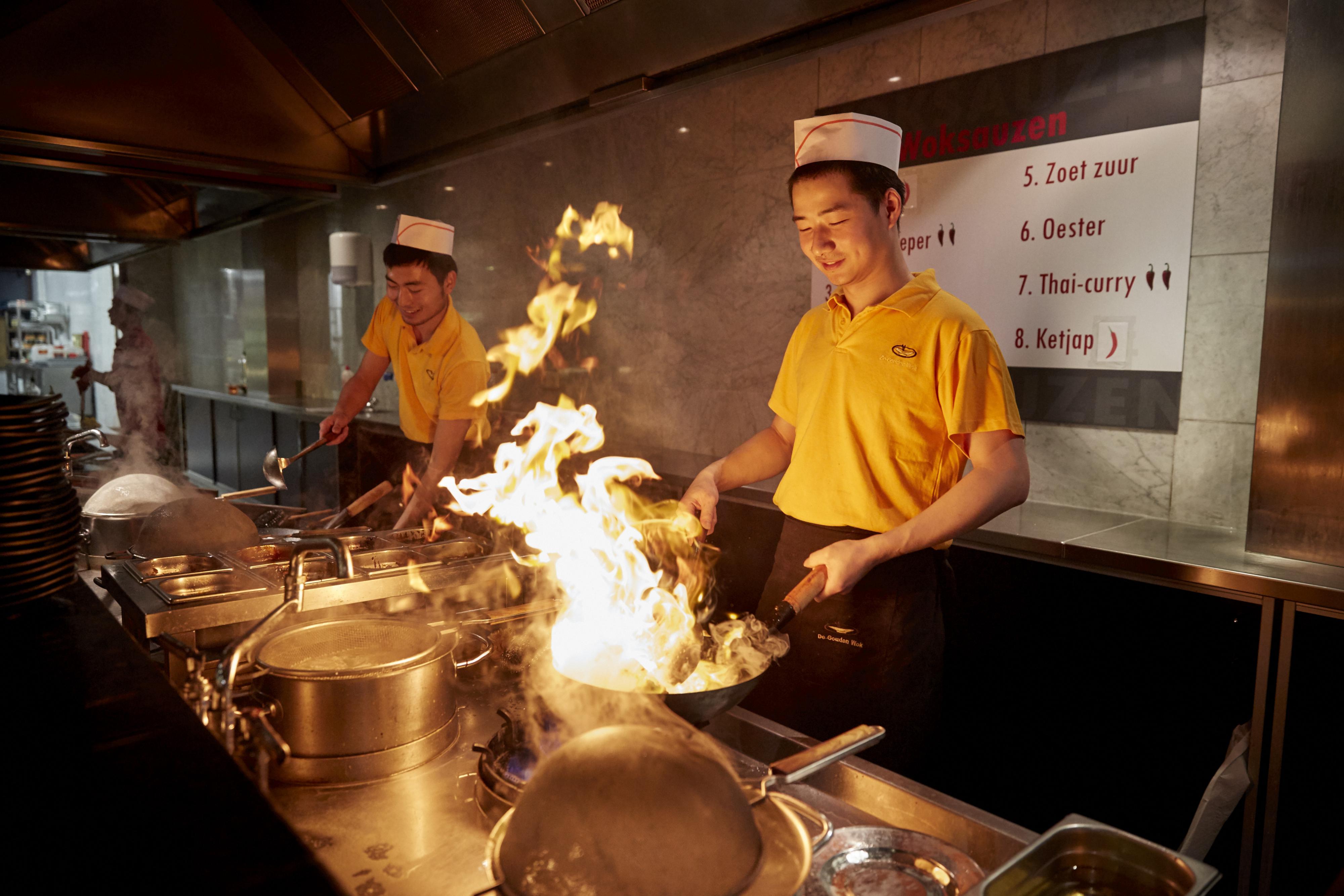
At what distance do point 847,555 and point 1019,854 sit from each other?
80cm

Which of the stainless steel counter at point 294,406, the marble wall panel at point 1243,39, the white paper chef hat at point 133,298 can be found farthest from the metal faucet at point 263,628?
the white paper chef hat at point 133,298

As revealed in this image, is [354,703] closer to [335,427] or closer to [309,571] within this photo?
[309,571]

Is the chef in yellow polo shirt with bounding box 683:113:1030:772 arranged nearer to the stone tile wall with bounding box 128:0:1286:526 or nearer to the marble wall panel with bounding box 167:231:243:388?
the stone tile wall with bounding box 128:0:1286:526

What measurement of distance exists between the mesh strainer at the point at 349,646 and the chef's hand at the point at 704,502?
0.86m

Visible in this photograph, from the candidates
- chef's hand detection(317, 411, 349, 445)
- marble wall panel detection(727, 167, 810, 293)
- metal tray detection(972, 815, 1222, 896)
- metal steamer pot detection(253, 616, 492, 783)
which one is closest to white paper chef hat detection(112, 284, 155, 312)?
chef's hand detection(317, 411, 349, 445)

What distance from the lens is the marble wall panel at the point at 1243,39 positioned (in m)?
2.24

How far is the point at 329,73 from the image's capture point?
2.32m

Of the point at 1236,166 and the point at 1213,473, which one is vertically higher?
the point at 1236,166

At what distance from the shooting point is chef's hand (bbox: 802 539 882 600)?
1.58 m

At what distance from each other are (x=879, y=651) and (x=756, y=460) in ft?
2.12

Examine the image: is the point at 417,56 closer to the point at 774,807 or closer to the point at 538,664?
the point at 538,664

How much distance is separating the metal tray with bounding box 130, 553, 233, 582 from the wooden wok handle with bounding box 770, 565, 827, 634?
1.21 metres

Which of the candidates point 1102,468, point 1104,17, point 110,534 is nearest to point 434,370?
point 110,534

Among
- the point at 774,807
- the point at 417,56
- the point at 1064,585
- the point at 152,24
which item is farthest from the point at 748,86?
the point at 774,807
